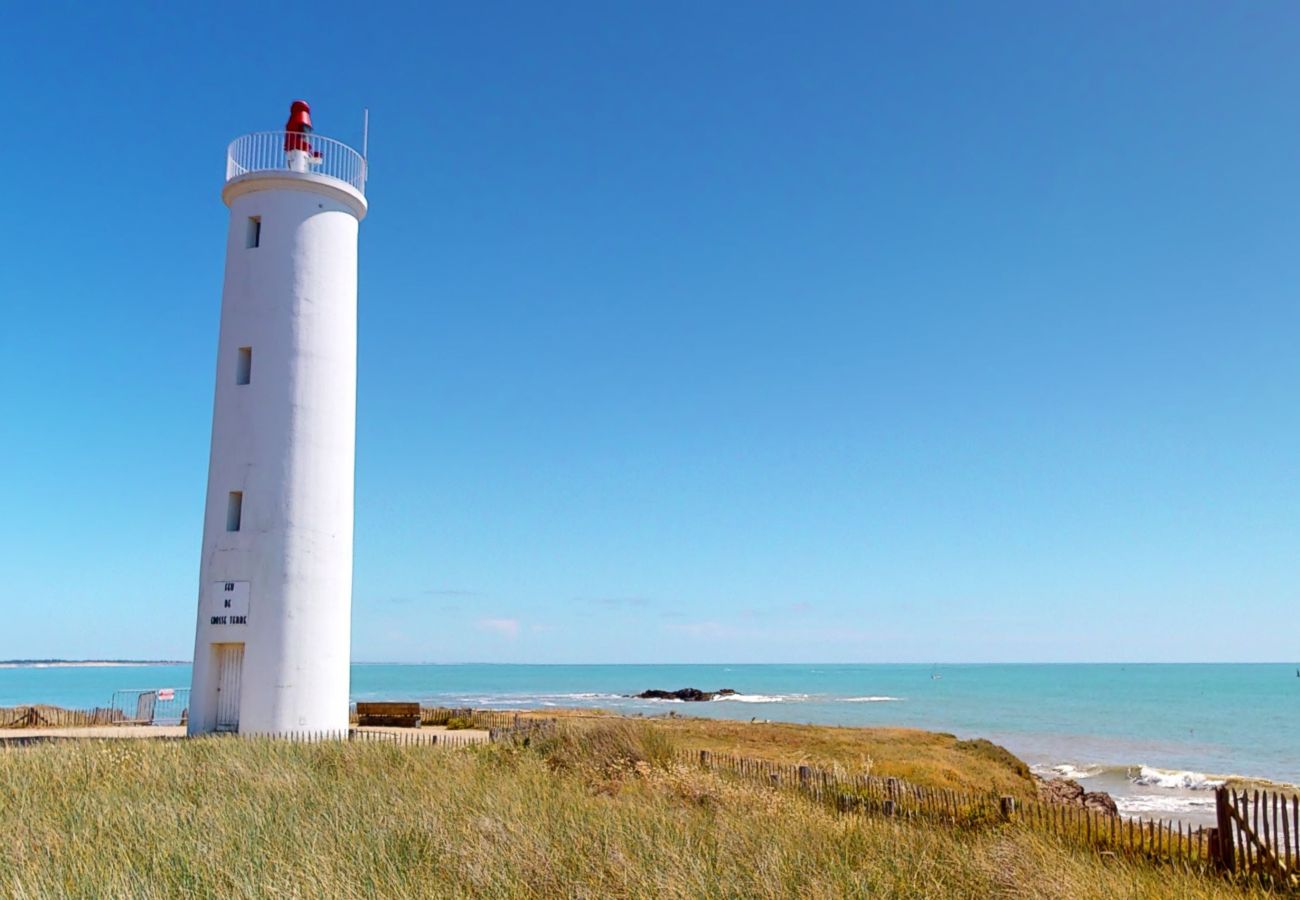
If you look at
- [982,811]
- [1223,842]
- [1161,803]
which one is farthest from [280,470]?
[1161,803]

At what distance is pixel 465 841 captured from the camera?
25.3 feet

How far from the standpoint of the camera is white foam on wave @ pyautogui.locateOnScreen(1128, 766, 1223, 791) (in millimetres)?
28847

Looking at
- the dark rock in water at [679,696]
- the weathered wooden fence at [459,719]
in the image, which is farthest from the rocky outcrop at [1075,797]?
the dark rock in water at [679,696]

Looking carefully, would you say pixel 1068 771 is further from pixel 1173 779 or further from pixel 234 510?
pixel 234 510

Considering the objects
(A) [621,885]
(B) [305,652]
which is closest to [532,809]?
(A) [621,885]

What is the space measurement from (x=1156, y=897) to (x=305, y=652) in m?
14.2

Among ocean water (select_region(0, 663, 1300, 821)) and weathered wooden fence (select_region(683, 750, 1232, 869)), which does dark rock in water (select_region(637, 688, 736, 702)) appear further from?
weathered wooden fence (select_region(683, 750, 1232, 869))

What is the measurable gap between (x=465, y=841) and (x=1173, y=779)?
2944cm

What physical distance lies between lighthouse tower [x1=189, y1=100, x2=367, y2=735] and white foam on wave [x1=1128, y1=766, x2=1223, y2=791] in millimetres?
24632

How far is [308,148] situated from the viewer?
19219 millimetres

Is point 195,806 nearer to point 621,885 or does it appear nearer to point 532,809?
point 532,809

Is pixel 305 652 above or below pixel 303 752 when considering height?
above

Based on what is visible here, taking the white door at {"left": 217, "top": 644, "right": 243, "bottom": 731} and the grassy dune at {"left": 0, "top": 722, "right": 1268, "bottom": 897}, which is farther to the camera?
the white door at {"left": 217, "top": 644, "right": 243, "bottom": 731}

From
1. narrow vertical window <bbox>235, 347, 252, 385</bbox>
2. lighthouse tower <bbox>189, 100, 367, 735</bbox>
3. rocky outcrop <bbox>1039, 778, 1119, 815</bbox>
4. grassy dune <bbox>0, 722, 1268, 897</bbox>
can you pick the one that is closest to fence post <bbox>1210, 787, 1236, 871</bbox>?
grassy dune <bbox>0, 722, 1268, 897</bbox>
